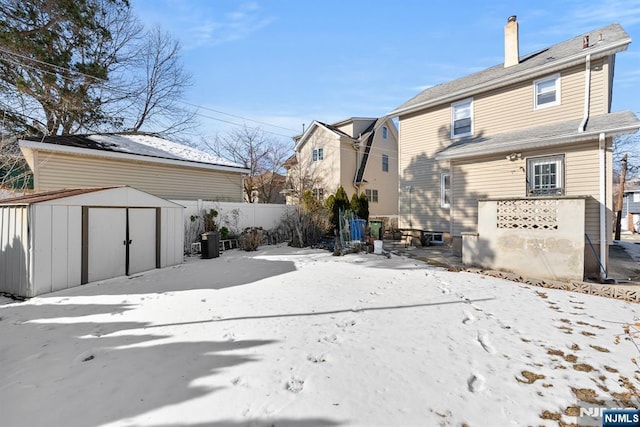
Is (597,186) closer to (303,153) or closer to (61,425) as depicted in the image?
(61,425)

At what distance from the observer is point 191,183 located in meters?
13.4

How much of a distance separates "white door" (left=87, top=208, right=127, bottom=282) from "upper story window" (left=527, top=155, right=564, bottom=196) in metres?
12.7

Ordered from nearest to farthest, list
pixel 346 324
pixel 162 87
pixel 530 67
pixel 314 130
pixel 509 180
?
pixel 346 324, pixel 509 180, pixel 530 67, pixel 162 87, pixel 314 130

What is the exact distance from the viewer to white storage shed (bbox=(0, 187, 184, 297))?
595cm

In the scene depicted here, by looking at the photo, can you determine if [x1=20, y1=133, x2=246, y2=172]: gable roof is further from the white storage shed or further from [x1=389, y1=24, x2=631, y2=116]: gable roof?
[x1=389, y1=24, x2=631, y2=116]: gable roof

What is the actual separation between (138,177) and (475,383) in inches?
512

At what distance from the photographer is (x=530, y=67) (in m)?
10.9

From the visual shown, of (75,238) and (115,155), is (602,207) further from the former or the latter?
(115,155)

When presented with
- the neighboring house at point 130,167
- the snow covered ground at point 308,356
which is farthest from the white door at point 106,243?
the neighboring house at point 130,167

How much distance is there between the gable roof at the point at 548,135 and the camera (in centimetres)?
799

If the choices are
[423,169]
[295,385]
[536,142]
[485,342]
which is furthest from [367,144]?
[295,385]

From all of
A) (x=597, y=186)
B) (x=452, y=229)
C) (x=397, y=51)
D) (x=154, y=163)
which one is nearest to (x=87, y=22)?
(x=154, y=163)

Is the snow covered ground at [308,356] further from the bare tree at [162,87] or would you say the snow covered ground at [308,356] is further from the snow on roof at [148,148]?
the bare tree at [162,87]

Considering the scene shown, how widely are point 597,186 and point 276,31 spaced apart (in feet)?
39.0
